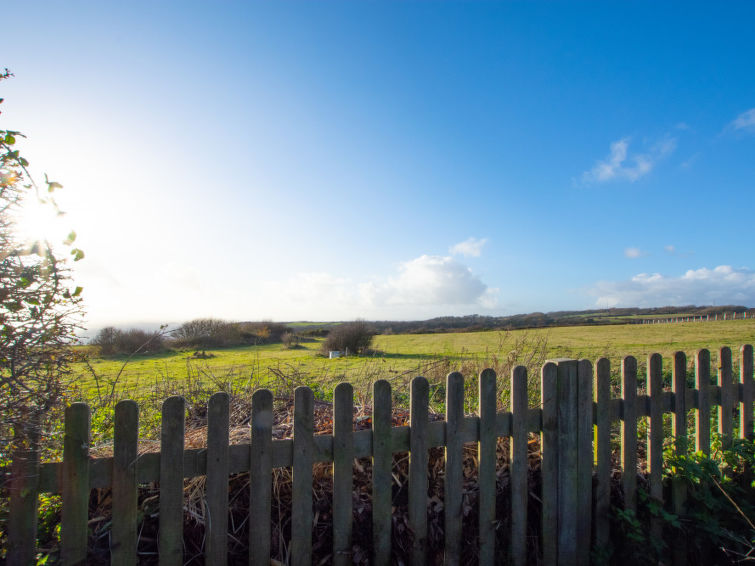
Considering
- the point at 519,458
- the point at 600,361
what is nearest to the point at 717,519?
the point at 600,361

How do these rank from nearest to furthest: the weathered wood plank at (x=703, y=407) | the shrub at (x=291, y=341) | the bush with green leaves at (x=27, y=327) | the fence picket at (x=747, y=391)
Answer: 1. the bush with green leaves at (x=27, y=327)
2. the weathered wood plank at (x=703, y=407)
3. the fence picket at (x=747, y=391)
4. the shrub at (x=291, y=341)

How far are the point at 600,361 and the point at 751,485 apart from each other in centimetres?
198

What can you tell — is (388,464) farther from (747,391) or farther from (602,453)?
(747,391)

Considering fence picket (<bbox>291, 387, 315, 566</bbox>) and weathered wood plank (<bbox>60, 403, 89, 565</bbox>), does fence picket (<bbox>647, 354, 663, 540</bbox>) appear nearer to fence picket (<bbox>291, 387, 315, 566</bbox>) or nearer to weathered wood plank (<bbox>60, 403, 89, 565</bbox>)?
fence picket (<bbox>291, 387, 315, 566</bbox>)

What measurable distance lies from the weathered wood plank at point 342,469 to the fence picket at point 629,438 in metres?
2.43

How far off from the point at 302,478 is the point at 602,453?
2.44 m

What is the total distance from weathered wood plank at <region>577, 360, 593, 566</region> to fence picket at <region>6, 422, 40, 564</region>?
3.50m

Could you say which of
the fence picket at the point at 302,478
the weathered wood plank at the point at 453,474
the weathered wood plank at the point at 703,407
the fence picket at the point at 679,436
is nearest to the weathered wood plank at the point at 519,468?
the weathered wood plank at the point at 453,474

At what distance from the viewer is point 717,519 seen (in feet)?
11.2

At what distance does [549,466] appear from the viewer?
3.04 meters

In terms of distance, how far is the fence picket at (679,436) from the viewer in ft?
11.3

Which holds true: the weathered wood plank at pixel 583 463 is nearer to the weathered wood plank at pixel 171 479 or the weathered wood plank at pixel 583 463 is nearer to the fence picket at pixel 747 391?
the fence picket at pixel 747 391

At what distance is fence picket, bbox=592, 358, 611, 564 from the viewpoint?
10.5ft

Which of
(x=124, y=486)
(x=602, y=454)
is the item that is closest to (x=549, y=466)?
(x=602, y=454)
